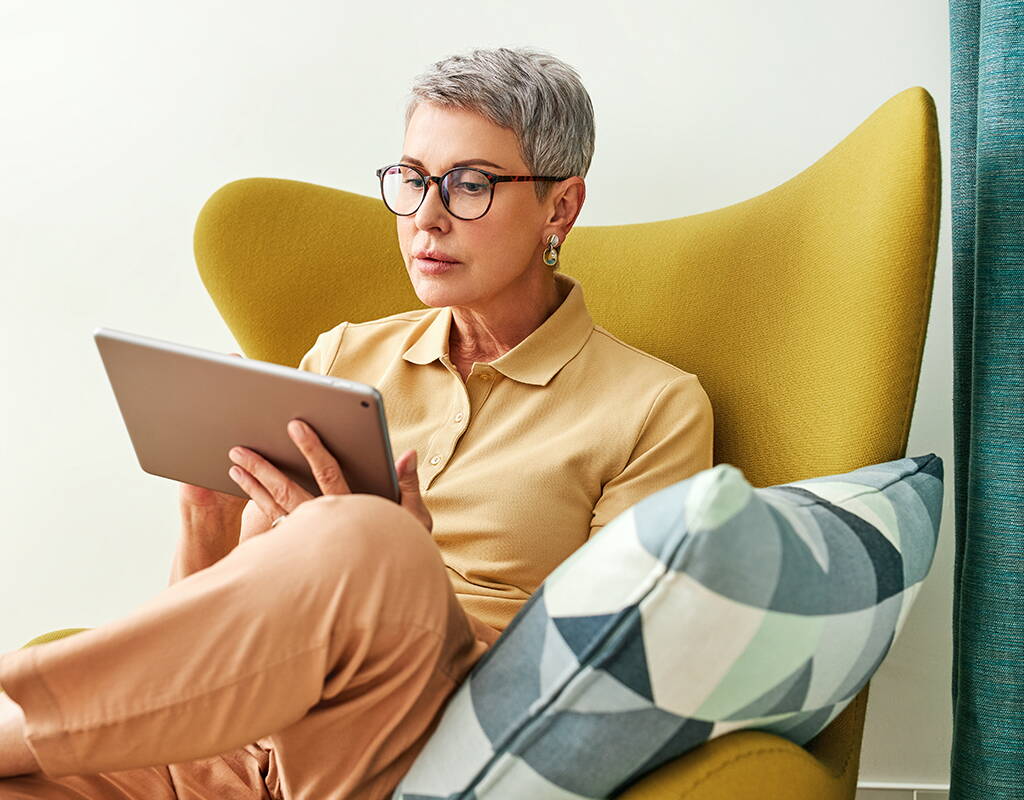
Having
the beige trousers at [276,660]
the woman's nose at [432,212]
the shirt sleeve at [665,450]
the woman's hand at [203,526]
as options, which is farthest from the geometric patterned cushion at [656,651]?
the woman's nose at [432,212]

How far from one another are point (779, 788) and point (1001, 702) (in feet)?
1.54

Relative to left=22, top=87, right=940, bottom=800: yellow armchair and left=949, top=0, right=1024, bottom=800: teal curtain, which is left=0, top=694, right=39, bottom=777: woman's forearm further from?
left=949, top=0, right=1024, bottom=800: teal curtain

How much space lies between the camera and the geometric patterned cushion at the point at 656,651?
2.60ft

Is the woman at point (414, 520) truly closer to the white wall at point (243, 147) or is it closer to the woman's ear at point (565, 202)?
the woman's ear at point (565, 202)

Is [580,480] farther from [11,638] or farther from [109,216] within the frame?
[11,638]

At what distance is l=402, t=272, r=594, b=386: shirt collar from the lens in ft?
4.71

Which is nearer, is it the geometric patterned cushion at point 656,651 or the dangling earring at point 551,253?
the geometric patterned cushion at point 656,651

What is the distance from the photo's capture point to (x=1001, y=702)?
120 cm

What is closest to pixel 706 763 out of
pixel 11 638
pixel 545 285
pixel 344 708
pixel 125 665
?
pixel 344 708

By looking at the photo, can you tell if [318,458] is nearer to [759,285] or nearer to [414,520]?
[414,520]

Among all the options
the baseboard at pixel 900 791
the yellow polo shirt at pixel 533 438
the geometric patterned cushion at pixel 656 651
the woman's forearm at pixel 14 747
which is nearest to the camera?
the geometric patterned cushion at pixel 656 651

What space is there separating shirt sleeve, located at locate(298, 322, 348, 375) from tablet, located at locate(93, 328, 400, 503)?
35 centimetres

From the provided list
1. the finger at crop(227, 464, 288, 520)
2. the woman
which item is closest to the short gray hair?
the woman

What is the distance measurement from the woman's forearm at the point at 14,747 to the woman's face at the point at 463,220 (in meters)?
0.72
